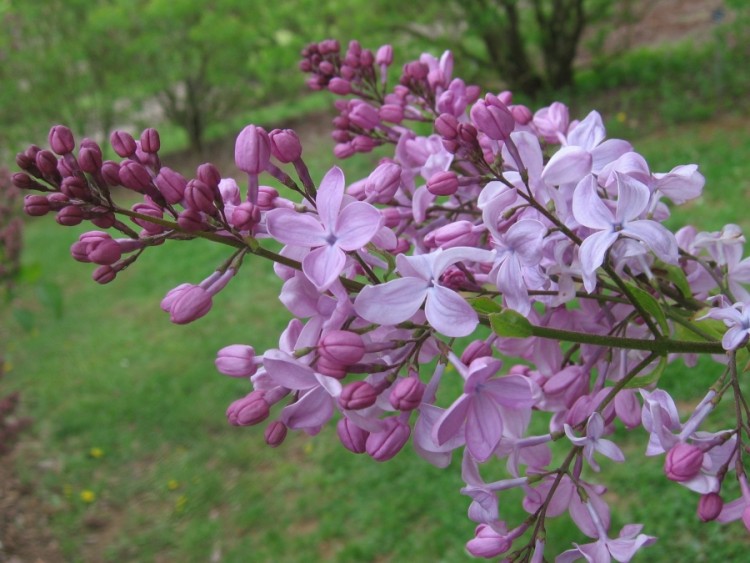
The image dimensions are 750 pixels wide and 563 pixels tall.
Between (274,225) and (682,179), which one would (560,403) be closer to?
(682,179)

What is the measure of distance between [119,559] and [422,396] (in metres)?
2.87

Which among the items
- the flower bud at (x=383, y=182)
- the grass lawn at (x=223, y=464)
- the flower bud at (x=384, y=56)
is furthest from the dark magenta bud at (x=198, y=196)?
the grass lawn at (x=223, y=464)

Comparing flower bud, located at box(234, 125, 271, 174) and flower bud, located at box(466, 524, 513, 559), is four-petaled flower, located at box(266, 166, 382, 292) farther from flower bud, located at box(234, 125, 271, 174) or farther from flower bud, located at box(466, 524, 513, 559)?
flower bud, located at box(466, 524, 513, 559)

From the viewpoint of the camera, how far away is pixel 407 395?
0.68 m

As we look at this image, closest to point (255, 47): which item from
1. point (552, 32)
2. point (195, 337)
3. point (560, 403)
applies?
point (552, 32)

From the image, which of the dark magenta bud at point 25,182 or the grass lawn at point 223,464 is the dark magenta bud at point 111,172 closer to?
the dark magenta bud at point 25,182

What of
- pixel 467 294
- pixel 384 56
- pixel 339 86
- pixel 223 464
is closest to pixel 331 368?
pixel 467 294

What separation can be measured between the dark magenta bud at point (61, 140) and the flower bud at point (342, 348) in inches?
12.8

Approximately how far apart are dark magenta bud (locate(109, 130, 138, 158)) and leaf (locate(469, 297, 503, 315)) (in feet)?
1.19

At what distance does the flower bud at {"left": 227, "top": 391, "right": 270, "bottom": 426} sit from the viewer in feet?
2.46

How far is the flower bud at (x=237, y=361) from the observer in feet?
2.66

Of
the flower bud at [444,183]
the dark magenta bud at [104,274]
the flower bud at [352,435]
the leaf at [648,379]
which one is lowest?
the leaf at [648,379]

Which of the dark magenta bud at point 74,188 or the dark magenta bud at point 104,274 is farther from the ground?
the dark magenta bud at point 74,188

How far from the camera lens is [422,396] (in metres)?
0.70
